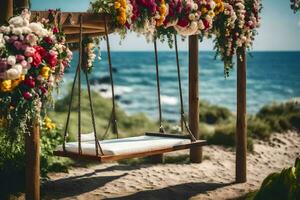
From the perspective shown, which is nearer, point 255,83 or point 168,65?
point 255,83

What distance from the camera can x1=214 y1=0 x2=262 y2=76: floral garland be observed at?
6.87 metres

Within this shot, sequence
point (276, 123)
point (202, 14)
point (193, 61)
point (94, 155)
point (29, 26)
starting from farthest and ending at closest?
1. point (276, 123)
2. point (193, 61)
3. point (202, 14)
4. point (94, 155)
5. point (29, 26)

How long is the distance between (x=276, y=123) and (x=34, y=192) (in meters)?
8.59

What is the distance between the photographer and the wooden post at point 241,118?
23.3ft

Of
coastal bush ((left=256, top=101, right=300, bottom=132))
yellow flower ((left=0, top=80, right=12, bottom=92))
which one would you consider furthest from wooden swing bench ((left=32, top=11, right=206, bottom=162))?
coastal bush ((left=256, top=101, right=300, bottom=132))

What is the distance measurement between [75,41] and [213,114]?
33.7ft

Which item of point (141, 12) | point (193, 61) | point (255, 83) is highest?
point (141, 12)

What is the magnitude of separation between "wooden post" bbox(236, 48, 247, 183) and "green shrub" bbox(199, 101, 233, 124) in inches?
331

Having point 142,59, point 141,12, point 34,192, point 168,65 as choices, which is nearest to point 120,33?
point 141,12

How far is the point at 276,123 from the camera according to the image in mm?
12352

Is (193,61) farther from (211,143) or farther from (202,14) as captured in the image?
(211,143)

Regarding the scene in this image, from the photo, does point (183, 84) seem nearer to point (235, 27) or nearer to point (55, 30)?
point (235, 27)

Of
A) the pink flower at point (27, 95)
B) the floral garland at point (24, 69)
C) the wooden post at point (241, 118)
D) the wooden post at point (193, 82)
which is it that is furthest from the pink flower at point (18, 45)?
the wooden post at point (193, 82)

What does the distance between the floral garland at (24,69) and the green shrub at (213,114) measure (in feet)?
37.9
